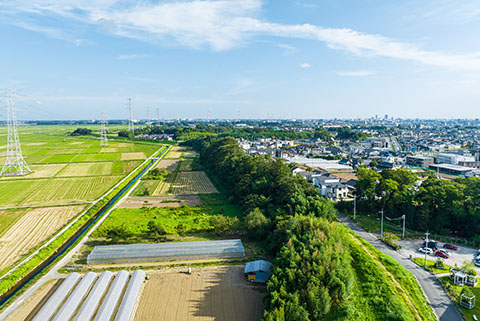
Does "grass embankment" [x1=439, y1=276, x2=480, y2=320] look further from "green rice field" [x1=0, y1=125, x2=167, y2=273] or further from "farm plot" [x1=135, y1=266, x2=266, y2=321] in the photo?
"green rice field" [x1=0, y1=125, x2=167, y2=273]

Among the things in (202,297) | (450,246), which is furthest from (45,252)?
(450,246)

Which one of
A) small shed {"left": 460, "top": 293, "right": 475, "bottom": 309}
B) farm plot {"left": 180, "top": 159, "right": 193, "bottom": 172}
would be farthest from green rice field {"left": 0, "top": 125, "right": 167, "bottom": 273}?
small shed {"left": 460, "top": 293, "right": 475, "bottom": 309}

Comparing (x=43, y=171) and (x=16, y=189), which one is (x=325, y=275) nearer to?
(x=16, y=189)

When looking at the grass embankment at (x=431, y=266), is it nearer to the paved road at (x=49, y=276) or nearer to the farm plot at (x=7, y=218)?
the paved road at (x=49, y=276)

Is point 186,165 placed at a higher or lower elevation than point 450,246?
higher

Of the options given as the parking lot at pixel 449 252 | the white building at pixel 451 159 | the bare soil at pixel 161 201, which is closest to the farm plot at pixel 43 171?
the bare soil at pixel 161 201

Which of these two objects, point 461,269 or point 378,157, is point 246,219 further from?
point 378,157
